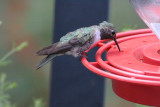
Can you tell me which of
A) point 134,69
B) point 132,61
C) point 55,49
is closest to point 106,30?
point 55,49

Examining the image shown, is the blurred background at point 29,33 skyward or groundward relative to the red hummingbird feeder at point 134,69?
groundward

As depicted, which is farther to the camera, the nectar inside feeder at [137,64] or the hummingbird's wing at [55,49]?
the hummingbird's wing at [55,49]

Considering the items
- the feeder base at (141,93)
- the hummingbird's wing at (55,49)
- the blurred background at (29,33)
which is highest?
the hummingbird's wing at (55,49)

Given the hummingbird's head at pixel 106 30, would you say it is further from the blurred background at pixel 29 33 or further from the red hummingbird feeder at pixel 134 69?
the blurred background at pixel 29 33

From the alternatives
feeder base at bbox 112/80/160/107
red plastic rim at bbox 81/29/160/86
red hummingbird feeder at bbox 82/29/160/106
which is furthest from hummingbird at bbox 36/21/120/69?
feeder base at bbox 112/80/160/107

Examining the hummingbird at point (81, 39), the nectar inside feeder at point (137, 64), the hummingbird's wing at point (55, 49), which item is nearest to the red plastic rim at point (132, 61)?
the nectar inside feeder at point (137, 64)

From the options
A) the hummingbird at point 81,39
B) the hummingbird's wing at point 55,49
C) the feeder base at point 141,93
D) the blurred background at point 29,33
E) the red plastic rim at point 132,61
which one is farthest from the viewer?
the blurred background at point 29,33

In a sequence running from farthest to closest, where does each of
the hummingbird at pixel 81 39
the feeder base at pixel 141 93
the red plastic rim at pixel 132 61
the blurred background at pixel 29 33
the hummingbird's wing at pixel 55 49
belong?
the blurred background at pixel 29 33 → the hummingbird at pixel 81 39 → the hummingbird's wing at pixel 55 49 → the feeder base at pixel 141 93 → the red plastic rim at pixel 132 61
